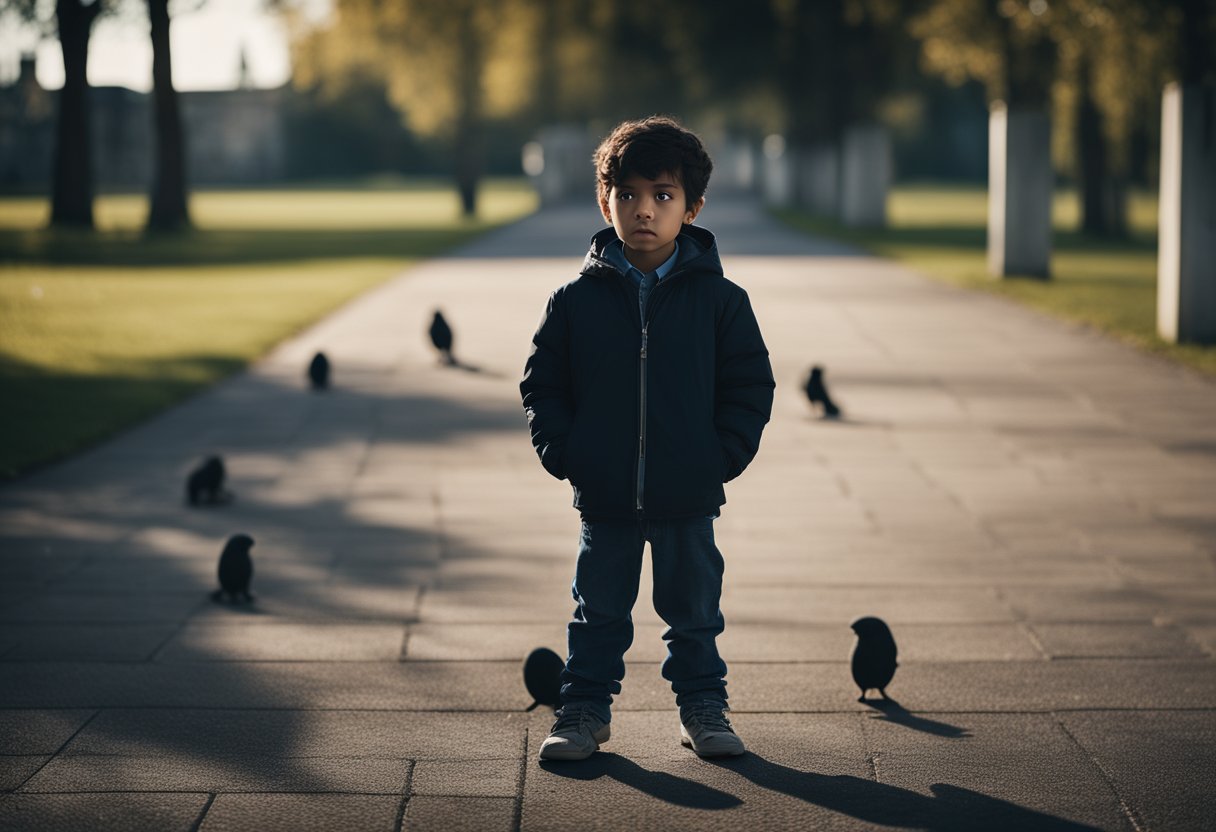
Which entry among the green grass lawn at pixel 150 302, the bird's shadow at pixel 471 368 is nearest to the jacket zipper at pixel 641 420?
the green grass lawn at pixel 150 302

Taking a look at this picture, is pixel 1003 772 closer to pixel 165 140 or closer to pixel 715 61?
pixel 165 140

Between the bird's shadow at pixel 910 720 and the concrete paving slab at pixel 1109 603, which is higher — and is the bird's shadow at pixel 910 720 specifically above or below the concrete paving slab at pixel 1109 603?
above

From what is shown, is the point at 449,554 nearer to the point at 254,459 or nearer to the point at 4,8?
the point at 254,459

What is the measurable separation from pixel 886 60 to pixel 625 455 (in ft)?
130

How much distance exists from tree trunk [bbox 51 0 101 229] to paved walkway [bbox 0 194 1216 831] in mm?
27025

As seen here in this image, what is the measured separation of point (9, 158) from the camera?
88.4m

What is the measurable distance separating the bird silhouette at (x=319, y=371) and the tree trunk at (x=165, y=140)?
2691cm

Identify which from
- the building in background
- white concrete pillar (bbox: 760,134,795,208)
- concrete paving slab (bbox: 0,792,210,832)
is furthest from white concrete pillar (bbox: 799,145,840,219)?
the building in background

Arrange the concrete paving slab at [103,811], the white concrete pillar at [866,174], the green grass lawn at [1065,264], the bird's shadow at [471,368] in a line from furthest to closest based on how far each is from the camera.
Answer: the white concrete pillar at [866,174], the green grass lawn at [1065,264], the bird's shadow at [471,368], the concrete paving slab at [103,811]

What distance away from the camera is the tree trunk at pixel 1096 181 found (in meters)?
32.7

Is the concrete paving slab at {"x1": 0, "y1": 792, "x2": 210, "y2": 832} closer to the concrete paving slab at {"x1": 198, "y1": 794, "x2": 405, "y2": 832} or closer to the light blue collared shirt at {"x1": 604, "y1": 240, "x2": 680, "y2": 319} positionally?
the concrete paving slab at {"x1": 198, "y1": 794, "x2": 405, "y2": 832}

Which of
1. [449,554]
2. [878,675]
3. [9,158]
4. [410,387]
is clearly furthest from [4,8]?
[9,158]

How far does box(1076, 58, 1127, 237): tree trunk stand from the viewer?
32.7 meters

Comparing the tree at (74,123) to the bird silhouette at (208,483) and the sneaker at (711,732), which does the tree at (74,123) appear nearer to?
the bird silhouette at (208,483)
